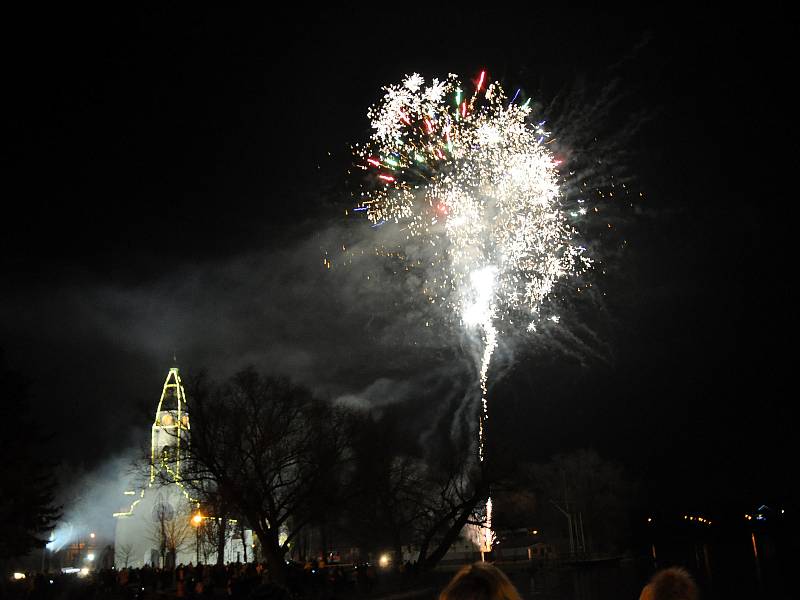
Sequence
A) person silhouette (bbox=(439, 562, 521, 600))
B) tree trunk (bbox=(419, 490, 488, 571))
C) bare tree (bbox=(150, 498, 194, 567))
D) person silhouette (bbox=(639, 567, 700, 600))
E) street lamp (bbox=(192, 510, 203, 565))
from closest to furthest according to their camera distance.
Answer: person silhouette (bbox=(439, 562, 521, 600))
person silhouette (bbox=(639, 567, 700, 600))
tree trunk (bbox=(419, 490, 488, 571))
street lamp (bbox=(192, 510, 203, 565))
bare tree (bbox=(150, 498, 194, 567))

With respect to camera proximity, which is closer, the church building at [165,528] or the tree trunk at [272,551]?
the tree trunk at [272,551]

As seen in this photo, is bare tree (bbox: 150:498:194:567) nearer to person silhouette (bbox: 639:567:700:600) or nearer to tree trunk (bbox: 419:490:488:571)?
tree trunk (bbox: 419:490:488:571)

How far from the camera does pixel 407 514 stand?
76625 mm

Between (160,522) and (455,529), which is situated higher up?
(160,522)

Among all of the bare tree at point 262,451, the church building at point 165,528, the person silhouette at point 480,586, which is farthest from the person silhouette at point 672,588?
the church building at point 165,528

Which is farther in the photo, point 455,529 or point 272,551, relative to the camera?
point 455,529

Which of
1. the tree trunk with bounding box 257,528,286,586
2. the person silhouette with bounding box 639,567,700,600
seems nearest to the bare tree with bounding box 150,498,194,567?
the tree trunk with bounding box 257,528,286,586

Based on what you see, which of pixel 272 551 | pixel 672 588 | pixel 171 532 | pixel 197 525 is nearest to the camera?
pixel 672 588

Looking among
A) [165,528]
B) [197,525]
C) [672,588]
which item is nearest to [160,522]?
[165,528]

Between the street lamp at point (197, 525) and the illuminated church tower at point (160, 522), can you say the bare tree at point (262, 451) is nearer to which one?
the street lamp at point (197, 525)

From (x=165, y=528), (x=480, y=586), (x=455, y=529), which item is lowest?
(x=455, y=529)

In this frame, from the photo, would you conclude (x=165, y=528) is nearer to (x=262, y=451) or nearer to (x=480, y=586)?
(x=262, y=451)

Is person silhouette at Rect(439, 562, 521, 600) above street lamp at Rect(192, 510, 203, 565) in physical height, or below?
above

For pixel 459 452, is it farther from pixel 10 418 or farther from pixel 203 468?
pixel 10 418
